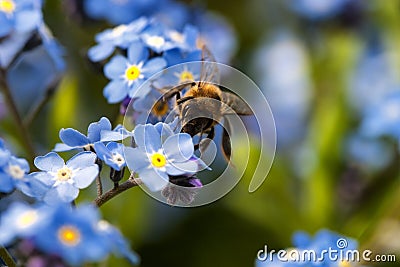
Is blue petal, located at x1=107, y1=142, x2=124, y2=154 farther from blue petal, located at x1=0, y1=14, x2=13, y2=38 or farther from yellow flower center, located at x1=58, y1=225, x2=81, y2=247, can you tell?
blue petal, located at x1=0, y1=14, x2=13, y2=38

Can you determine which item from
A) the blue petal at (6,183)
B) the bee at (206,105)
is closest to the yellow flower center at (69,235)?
the blue petal at (6,183)

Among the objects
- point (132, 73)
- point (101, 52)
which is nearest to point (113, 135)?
point (132, 73)

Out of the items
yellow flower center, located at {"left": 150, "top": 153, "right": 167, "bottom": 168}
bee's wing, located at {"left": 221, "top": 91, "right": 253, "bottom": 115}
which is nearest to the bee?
bee's wing, located at {"left": 221, "top": 91, "right": 253, "bottom": 115}

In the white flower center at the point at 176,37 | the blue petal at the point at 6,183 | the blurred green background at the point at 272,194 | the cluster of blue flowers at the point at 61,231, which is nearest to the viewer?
the cluster of blue flowers at the point at 61,231

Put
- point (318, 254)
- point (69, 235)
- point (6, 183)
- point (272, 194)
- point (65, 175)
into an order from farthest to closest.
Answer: point (272, 194) → point (318, 254) → point (65, 175) → point (6, 183) → point (69, 235)

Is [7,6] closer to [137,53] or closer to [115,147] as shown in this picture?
[137,53]

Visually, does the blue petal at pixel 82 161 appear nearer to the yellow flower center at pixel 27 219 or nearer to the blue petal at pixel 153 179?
the blue petal at pixel 153 179
